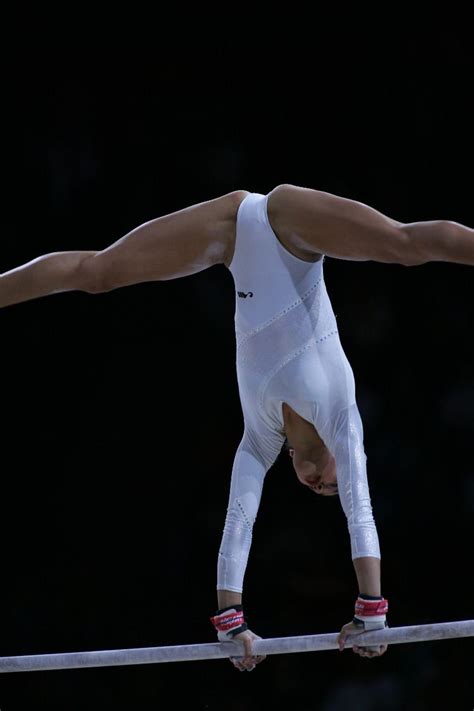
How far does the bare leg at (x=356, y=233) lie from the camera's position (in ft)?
9.57

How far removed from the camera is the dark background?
5.25 m

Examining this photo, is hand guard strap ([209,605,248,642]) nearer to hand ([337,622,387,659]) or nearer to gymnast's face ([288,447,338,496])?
hand ([337,622,387,659])

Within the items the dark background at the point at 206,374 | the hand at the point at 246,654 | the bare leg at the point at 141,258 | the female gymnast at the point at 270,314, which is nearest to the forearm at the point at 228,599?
the female gymnast at the point at 270,314

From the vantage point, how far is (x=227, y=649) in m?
3.25

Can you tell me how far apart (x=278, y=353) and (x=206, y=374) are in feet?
7.50

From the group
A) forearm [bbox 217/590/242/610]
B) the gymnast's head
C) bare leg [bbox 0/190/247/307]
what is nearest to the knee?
bare leg [bbox 0/190/247/307]

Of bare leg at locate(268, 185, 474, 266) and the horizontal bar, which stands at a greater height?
bare leg at locate(268, 185, 474, 266)

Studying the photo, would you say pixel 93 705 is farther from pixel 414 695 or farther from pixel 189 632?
pixel 414 695

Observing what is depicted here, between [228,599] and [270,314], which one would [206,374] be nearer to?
[270,314]

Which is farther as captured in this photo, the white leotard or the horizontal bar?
the white leotard

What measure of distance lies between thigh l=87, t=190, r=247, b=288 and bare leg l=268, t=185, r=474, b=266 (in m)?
0.19

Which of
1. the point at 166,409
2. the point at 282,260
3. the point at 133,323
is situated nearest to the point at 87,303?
the point at 133,323

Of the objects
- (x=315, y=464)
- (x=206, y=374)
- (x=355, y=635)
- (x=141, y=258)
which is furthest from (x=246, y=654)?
(x=206, y=374)

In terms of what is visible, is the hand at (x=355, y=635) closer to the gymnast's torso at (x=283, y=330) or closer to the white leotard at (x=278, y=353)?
the white leotard at (x=278, y=353)
